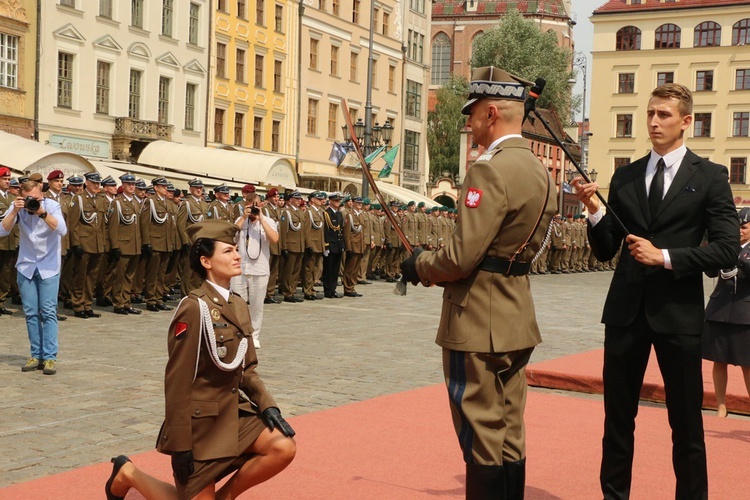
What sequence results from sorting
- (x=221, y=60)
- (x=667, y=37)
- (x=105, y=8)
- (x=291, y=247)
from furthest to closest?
(x=667, y=37) → (x=221, y=60) → (x=105, y=8) → (x=291, y=247)

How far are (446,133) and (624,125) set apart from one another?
13.0m

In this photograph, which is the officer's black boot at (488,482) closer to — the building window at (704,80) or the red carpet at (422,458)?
the red carpet at (422,458)

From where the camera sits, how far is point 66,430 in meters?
7.50

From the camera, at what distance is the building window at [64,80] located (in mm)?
36094

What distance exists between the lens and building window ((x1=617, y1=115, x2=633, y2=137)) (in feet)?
257

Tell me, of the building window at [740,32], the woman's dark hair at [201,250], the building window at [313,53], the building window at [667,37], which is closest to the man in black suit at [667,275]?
the woman's dark hair at [201,250]

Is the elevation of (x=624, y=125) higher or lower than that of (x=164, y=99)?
higher

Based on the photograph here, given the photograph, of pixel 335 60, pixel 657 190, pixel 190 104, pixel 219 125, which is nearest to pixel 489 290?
pixel 657 190

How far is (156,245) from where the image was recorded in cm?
1777

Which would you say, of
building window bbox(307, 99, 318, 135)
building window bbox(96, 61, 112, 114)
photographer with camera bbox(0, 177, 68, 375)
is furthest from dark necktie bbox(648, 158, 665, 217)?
building window bbox(307, 99, 318, 135)

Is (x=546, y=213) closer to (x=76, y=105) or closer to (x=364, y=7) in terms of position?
(x=76, y=105)

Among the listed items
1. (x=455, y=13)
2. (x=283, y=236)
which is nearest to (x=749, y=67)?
(x=455, y=13)

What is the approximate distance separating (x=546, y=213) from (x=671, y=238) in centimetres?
82

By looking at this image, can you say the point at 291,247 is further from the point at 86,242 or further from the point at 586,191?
the point at 586,191
